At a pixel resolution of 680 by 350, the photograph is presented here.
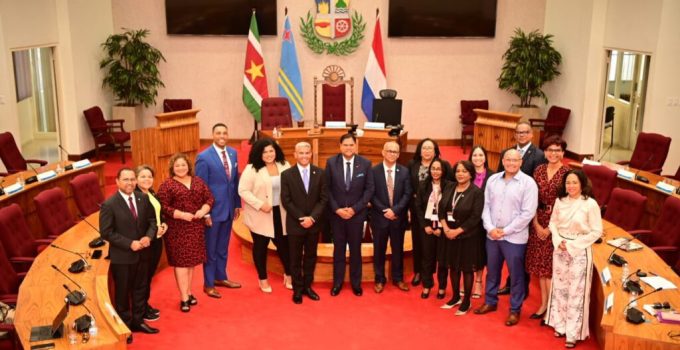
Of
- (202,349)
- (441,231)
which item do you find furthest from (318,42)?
(202,349)

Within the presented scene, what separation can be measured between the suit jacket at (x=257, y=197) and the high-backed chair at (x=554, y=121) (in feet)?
23.4

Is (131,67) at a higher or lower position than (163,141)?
higher

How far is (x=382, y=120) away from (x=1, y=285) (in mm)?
6147

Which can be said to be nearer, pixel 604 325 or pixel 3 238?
pixel 604 325

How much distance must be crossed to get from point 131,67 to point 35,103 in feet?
9.12

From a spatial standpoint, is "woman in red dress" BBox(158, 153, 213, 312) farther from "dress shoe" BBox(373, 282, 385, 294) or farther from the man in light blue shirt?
the man in light blue shirt

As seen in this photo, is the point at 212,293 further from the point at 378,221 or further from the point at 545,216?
the point at 545,216

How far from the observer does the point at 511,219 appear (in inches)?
224

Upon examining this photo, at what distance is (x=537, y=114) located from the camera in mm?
12844

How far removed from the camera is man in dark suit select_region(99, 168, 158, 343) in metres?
5.22

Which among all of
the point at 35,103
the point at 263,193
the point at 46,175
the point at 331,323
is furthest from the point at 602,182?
the point at 35,103

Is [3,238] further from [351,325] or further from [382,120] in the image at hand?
[382,120]

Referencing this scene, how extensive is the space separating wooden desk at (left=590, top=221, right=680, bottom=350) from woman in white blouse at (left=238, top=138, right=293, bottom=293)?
274 cm

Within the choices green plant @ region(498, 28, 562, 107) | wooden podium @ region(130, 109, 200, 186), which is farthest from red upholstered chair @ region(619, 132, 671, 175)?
wooden podium @ region(130, 109, 200, 186)
